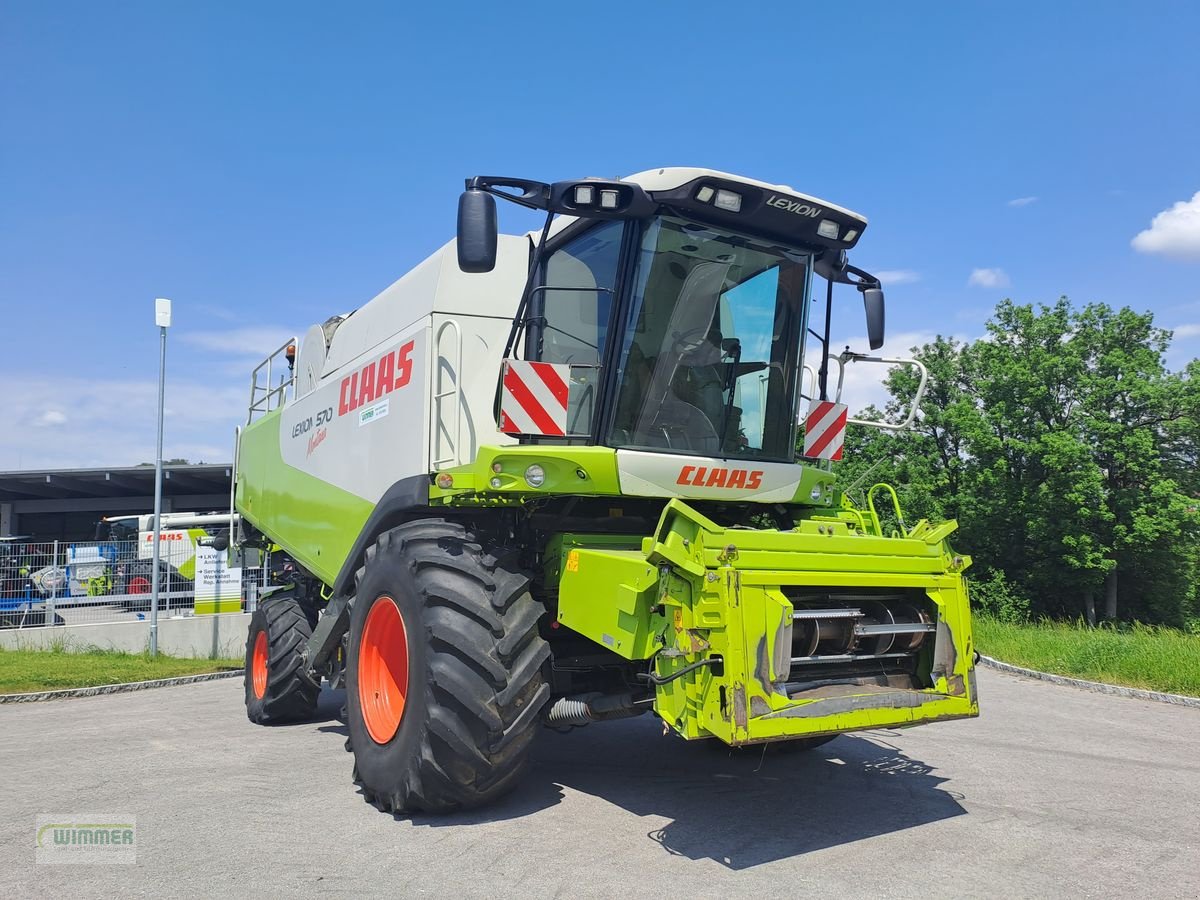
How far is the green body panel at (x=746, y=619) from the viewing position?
12.8 feet

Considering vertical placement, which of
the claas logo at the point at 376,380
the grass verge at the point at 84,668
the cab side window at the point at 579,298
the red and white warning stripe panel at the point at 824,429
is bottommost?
the grass verge at the point at 84,668

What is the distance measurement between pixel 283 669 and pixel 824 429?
16.5ft

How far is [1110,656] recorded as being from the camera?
34.4ft

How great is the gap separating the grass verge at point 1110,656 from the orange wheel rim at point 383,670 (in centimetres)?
797

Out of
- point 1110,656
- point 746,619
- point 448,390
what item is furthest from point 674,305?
point 1110,656

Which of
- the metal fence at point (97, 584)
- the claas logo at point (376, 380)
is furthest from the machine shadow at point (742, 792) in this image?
the metal fence at point (97, 584)

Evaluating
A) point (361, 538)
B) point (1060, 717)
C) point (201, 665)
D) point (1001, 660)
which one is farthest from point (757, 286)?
point (201, 665)

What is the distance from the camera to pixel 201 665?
13914 millimetres

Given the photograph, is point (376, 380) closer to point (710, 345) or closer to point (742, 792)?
point (710, 345)

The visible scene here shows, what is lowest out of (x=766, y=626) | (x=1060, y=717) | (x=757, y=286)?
(x=1060, y=717)

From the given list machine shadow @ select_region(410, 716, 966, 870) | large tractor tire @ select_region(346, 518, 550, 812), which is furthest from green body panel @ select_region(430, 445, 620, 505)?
machine shadow @ select_region(410, 716, 966, 870)

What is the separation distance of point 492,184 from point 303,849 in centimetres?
343

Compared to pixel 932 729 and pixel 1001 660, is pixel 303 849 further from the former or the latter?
pixel 1001 660

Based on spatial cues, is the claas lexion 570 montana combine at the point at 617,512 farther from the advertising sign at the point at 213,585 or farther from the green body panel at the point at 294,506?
the advertising sign at the point at 213,585
